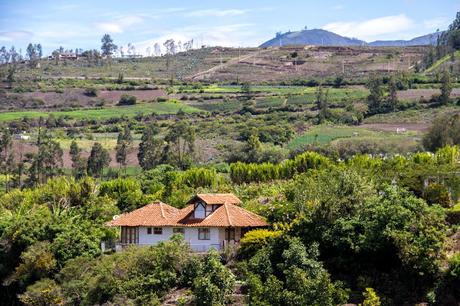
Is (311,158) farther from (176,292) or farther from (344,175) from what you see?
(176,292)

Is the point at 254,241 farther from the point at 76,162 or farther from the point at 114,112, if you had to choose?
the point at 114,112

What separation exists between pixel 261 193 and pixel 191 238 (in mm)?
9479

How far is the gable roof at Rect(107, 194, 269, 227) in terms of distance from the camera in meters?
39.1

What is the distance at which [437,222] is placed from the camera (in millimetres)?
32062

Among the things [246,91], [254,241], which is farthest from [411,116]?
[254,241]

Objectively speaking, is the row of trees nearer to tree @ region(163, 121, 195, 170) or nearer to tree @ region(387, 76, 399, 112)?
tree @ region(387, 76, 399, 112)

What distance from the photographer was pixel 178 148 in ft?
235

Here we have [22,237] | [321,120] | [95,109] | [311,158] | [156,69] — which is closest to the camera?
[22,237]

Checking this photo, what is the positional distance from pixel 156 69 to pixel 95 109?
42.7 meters

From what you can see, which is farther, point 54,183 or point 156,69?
point 156,69

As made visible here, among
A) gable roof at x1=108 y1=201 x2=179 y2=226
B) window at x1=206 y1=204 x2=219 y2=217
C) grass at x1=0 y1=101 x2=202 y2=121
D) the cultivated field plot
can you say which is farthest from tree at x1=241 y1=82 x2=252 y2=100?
window at x1=206 y1=204 x2=219 y2=217

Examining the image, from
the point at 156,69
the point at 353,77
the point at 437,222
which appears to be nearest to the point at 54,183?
the point at 437,222

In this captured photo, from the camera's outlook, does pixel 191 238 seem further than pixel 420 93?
No

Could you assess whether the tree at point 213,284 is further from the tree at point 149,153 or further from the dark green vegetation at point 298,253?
the tree at point 149,153
